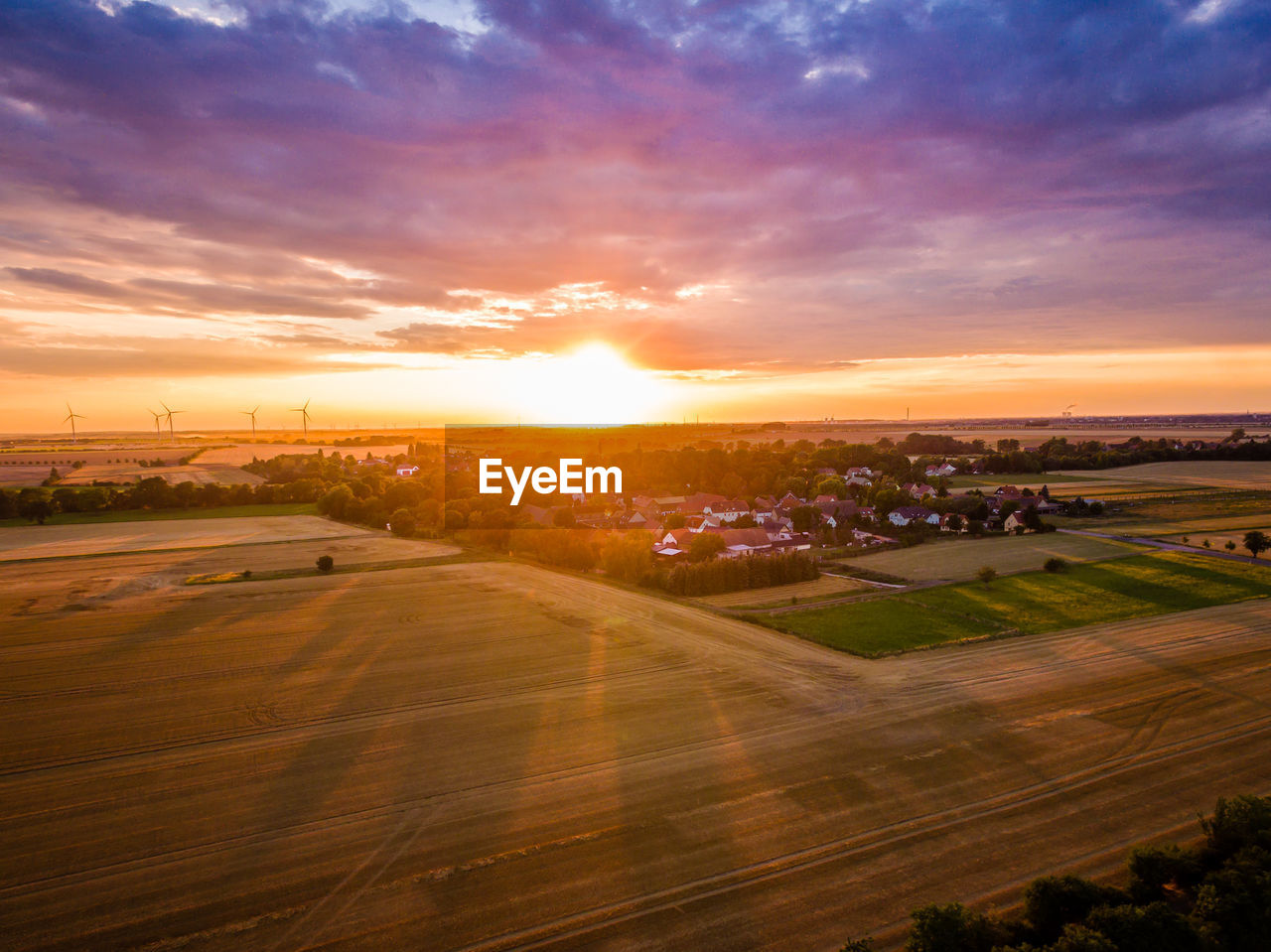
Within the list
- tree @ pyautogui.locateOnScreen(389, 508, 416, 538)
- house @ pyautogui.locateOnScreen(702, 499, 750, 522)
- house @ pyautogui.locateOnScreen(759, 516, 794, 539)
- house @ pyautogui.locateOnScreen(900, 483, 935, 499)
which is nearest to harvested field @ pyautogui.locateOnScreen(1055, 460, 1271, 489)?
house @ pyautogui.locateOnScreen(900, 483, 935, 499)

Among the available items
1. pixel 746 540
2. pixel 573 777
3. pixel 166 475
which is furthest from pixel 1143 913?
pixel 166 475

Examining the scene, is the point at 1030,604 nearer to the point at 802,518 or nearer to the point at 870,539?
the point at 870,539

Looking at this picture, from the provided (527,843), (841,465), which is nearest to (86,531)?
(527,843)

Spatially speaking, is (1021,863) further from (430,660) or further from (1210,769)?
(430,660)

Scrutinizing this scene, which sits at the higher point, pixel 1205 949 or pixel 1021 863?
pixel 1205 949

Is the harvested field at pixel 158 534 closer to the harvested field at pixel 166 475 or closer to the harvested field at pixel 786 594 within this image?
the harvested field at pixel 166 475
